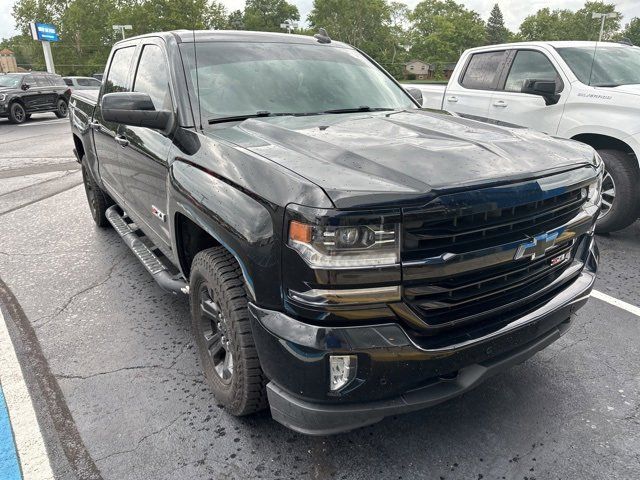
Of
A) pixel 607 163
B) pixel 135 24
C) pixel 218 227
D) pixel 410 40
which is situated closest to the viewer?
pixel 218 227

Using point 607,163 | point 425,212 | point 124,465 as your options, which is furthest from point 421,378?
point 607,163

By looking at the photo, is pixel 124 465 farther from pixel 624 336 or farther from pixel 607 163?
pixel 607 163

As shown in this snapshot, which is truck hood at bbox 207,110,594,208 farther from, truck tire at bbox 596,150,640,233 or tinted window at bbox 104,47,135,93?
truck tire at bbox 596,150,640,233

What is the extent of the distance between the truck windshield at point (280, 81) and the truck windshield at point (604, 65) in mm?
3061

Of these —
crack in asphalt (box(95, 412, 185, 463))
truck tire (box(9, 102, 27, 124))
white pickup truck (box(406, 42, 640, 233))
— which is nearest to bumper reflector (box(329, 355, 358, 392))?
crack in asphalt (box(95, 412, 185, 463))

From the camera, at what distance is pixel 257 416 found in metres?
2.63

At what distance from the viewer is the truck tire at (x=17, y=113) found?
1812 cm

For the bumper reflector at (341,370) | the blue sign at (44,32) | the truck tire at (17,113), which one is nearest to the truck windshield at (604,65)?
the bumper reflector at (341,370)

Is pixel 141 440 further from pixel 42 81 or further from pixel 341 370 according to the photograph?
pixel 42 81

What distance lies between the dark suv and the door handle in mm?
15995

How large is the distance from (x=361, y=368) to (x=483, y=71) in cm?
598

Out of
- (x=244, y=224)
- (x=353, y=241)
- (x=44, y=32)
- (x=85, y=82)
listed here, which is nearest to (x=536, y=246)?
(x=353, y=241)

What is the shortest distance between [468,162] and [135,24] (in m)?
68.3

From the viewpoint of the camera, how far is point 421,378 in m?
→ 1.94
